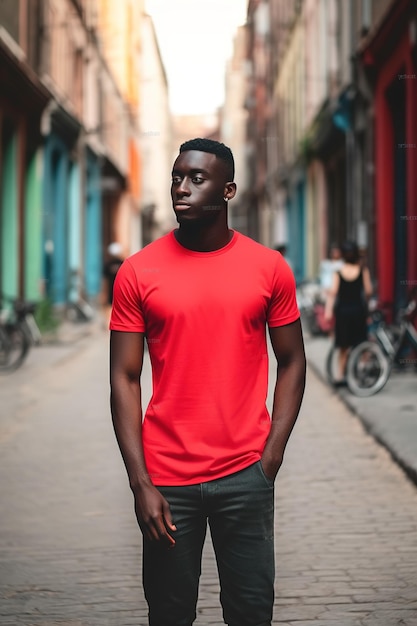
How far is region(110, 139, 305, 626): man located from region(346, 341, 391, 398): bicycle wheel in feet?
31.3

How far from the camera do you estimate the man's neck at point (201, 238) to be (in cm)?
308

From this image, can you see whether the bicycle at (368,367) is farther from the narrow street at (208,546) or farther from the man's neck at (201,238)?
the man's neck at (201,238)

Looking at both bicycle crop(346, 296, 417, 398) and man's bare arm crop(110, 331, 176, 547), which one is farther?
bicycle crop(346, 296, 417, 398)

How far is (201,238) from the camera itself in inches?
121

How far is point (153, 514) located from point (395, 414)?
8069 millimetres

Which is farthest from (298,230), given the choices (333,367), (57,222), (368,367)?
(368,367)

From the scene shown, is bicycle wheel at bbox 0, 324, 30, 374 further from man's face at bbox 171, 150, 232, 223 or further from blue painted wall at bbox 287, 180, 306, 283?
blue painted wall at bbox 287, 180, 306, 283

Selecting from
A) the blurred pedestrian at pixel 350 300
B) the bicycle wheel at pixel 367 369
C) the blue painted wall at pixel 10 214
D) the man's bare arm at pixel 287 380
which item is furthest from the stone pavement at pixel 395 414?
the blue painted wall at pixel 10 214

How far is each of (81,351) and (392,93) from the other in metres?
7.04

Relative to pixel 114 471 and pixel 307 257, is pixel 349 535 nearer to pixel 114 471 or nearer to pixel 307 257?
pixel 114 471

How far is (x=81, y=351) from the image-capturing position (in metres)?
20.4

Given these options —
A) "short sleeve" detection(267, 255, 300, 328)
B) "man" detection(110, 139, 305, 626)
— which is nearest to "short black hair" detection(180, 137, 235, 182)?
"man" detection(110, 139, 305, 626)

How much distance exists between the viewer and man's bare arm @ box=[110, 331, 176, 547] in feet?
9.77

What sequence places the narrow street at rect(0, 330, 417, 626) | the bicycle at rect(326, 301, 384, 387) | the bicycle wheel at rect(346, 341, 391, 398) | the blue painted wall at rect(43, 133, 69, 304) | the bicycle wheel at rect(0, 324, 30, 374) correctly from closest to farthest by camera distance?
the narrow street at rect(0, 330, 417, 626), the bicycle wheel at rect(346, 341, 391, 398), the bicycle at rect(326, 301, 384, 387), the bicycle wheel at rect(0, 324, 30, 374), the blue painted wall at rect(43, 133, 69, 304)
